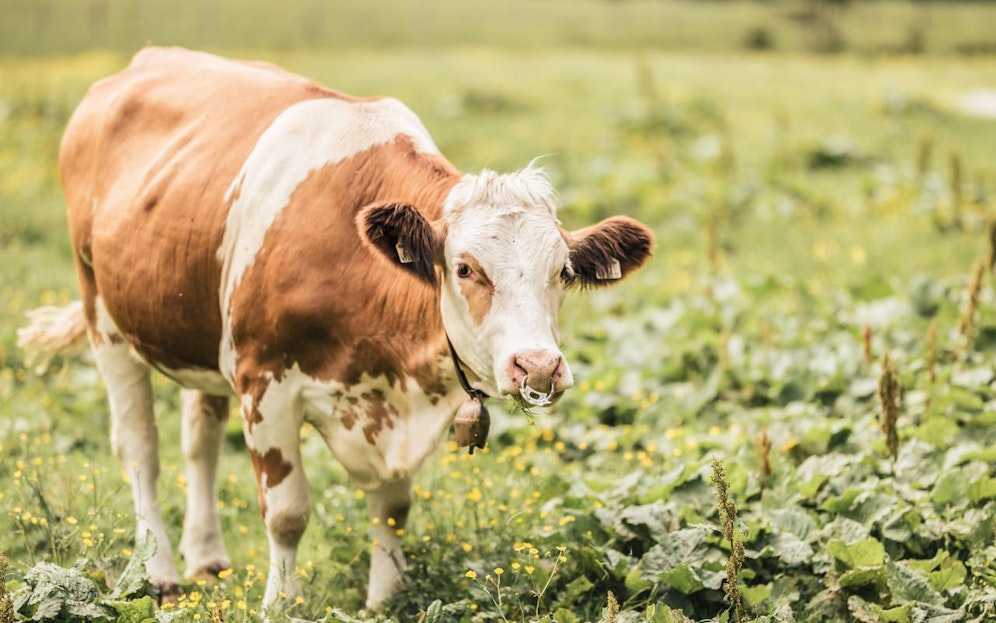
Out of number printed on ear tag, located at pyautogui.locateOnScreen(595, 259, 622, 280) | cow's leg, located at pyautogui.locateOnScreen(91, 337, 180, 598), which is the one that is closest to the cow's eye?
number printed on ear tag, located at pyautogui.locateOnScreen(595, 259, 622, 280)

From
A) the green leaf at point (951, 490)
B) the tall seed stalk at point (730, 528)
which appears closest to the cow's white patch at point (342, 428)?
the tall seed stalk at point (730, 528)

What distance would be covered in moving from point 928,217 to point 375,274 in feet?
28.7

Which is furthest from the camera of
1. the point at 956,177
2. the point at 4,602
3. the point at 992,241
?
the point at 956,177

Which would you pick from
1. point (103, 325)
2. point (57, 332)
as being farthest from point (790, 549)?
point (57, 332)

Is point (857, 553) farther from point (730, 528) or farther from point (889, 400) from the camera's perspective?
point (730, 528)

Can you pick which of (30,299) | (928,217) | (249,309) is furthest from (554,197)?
(928,217)

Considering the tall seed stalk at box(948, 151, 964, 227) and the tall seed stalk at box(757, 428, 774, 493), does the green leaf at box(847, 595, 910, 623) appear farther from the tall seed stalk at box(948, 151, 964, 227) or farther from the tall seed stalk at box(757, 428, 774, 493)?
the tall seed stalk at box(948, 151, 964, 227)

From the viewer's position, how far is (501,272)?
4500 mm

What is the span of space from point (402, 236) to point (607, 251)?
0.87 m

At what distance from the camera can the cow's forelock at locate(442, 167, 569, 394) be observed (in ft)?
14.5

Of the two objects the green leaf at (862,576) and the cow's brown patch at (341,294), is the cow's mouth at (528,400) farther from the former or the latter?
the green leaf at (862,576)

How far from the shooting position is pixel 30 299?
388 inches

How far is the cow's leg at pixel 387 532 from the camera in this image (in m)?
5.60

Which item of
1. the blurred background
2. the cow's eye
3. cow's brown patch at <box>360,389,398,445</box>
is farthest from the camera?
the blurred background
